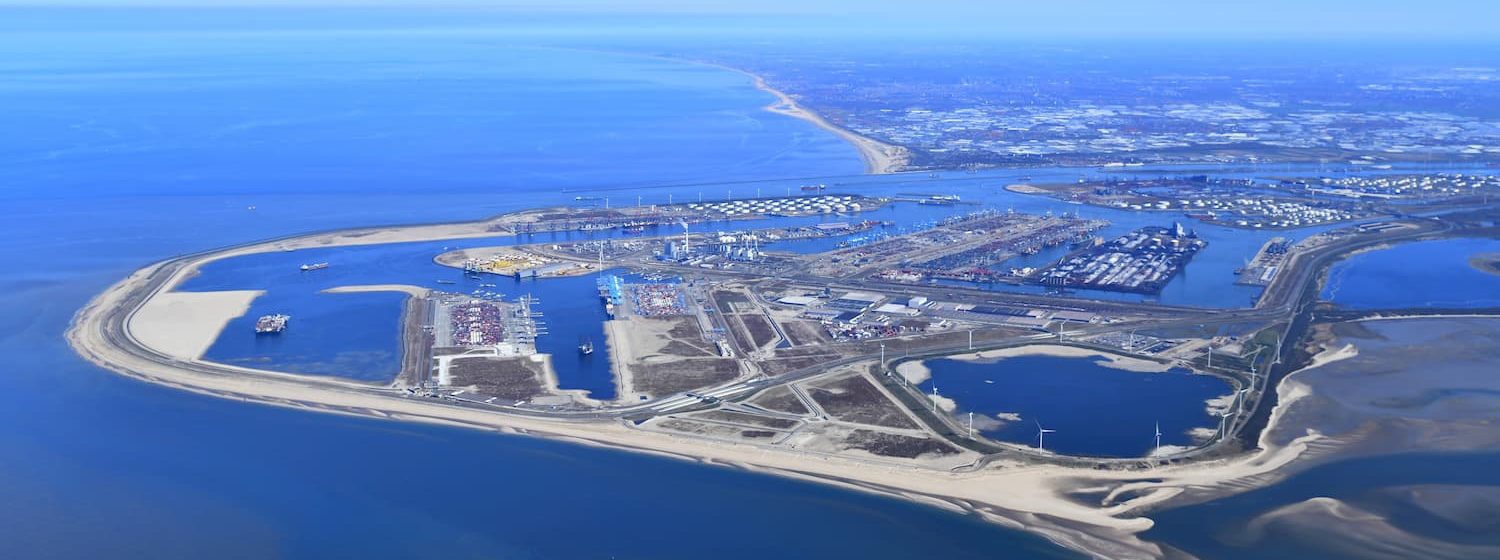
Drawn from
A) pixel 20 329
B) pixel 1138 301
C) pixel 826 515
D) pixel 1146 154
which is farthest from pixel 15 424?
pixel 1146 154

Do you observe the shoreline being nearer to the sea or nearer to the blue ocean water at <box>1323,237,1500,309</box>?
the sea

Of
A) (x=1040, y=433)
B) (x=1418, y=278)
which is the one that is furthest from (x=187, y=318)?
(x=1418, y=278)

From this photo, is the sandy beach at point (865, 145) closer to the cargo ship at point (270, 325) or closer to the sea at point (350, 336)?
the sea at point (350, 336)

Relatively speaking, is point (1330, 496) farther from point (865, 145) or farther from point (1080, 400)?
point (865, 145)

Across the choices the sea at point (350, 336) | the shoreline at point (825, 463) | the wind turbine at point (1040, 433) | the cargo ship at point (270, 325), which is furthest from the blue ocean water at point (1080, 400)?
the cargo ship at point (270, 325)

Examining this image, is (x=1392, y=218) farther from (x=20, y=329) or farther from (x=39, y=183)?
(x=39, y=183)
